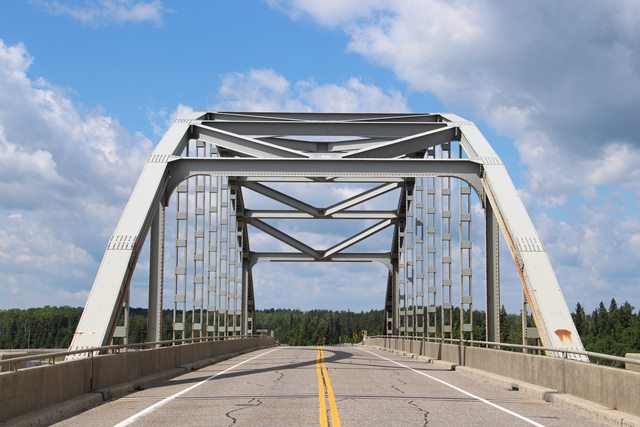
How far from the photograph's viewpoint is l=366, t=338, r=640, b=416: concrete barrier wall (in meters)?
13.0

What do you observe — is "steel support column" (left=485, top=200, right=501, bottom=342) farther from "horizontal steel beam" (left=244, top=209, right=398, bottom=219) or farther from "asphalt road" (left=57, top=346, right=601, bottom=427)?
"horizontal steel beam" (left=244, top=209, right=398, bottom=219)

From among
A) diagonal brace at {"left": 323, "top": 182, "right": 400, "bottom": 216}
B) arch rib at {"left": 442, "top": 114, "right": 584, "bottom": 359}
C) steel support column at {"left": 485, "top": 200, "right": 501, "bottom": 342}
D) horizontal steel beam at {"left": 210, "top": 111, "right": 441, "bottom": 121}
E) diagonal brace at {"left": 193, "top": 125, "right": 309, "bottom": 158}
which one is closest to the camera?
arch rib at {"left": 442, "top": 114, "right": 584, "bottom": 359}

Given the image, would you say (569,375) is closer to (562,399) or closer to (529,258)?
(562,399)

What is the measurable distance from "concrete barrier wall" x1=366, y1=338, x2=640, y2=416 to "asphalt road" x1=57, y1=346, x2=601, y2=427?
0.58 m

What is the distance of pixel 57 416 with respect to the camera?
42.5ft

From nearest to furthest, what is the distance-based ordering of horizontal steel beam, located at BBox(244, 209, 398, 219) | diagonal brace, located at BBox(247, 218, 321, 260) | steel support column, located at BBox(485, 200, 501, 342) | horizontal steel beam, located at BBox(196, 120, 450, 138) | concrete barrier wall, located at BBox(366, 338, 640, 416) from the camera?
concrete barrier wall, located at BBox(366, 338, 640, 416)
steel support column, located at BBox(485, 200, 501, 342)
horizontal steel beam, located at BBox(196, 120, 450, 138)
horizontal steel beam, located at BBox(244, 209, 398, 219)
diagonal brace, located at BBox(247, 218, 321, 260)

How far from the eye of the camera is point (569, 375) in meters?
16.0

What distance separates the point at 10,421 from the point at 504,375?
42.2 feet

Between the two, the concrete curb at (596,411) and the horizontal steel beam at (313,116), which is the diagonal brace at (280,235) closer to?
the horizontal steel beam at (313,116)

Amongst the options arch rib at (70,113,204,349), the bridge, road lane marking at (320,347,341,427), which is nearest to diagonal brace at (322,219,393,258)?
the bridge

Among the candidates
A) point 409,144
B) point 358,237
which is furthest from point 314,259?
point 409,144

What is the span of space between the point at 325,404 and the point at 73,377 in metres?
4.27

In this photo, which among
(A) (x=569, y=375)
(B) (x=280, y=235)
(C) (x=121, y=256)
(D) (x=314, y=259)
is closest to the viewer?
(A) (x=569, y=375)

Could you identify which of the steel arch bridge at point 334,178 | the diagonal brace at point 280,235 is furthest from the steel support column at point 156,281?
the diagonal brace at point 280,235
